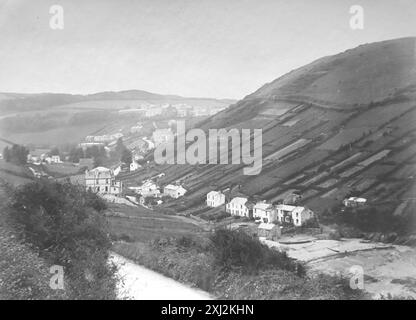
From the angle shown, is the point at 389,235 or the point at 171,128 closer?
the point at 389,235

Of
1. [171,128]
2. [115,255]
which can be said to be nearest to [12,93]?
[171,128]

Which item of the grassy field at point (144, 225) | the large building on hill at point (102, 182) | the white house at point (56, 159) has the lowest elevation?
the grassy field at point (144, 225)

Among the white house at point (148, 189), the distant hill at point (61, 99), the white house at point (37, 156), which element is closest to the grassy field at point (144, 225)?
the white house at point (148, 189)

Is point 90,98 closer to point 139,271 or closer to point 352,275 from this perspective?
point 139,271

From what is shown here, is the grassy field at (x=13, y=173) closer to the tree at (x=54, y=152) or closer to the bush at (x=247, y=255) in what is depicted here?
the tree at (x=54, y=152)

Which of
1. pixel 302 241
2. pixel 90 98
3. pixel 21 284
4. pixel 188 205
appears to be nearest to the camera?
pixel 21 284
